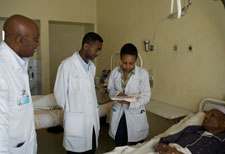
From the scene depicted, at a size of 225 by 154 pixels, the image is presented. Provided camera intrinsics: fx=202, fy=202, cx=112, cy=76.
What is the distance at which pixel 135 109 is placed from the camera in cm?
214

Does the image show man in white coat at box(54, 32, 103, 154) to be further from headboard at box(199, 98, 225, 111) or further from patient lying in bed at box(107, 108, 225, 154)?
headboard at box(199, 98, 225, 111)

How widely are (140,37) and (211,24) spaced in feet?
4.02

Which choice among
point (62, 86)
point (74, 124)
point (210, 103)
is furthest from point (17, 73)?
point (210, 103)

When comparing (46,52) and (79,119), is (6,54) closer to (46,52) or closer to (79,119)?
A: (79,119)

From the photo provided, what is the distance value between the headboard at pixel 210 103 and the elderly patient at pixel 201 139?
361mm

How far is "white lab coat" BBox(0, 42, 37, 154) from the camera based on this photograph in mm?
960

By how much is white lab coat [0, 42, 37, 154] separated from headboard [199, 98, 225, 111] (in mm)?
1760

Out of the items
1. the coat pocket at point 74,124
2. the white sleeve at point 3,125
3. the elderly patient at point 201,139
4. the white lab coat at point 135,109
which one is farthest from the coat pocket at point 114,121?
the white sleeve at point 3,125

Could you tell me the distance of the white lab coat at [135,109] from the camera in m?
2.12

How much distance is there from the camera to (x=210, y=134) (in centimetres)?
172

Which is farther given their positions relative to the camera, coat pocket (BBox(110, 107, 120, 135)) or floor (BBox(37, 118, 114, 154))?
floor (BBox(37, 118, 114, 154))

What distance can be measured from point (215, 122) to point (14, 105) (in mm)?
1575

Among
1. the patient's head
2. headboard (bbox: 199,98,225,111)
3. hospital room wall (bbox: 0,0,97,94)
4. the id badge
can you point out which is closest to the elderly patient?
the patient's head

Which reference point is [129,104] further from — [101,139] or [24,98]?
[101,139]
